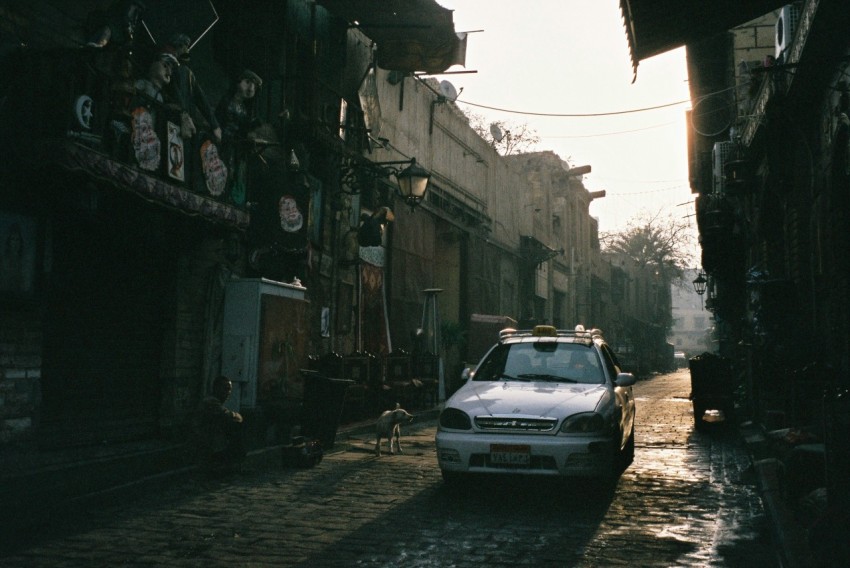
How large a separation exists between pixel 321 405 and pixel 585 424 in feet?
15.3

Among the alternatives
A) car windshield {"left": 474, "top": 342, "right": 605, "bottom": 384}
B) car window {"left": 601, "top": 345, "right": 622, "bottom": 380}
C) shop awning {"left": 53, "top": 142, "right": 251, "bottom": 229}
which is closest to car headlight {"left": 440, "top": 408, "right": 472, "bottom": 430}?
car windshield {"left": 474, "top": 342, "right": 605, "bottom": 384}

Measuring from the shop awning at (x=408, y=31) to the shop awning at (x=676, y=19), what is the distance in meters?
9.47

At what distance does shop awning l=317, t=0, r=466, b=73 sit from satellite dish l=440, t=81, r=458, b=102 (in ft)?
19.8

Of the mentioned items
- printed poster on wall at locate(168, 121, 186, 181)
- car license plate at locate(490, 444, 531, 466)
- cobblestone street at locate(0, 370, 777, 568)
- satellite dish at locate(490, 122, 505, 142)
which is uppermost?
satellite dish at locate(490, 122, 505, 142)

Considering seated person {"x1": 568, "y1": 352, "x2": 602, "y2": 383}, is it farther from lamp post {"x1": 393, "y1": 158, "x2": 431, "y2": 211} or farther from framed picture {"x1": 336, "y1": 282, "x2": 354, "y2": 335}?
framed picture {"x1": 336, "y1": 282, "x2": 354, "y2": 335}

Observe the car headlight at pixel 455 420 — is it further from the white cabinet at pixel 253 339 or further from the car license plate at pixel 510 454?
the white cabinet at pixel 253 339

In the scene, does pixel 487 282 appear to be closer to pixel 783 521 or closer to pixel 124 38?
pixel 124 38

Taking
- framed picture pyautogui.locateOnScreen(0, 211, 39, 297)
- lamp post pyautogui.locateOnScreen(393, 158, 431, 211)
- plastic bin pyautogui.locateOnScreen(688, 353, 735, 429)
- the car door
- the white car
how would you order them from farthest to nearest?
lamp post pyautogui.locateOnScreen(393, 158, 431, 211), plastic bin pyautogui.locateOnScreen(688, 353, 735, 429), the car door, framed picture pyautogui.locateOnScreen(0, 211, 39, 297), the white car

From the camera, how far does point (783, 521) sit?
19.7 ft

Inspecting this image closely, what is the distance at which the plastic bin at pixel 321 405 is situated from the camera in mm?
11102

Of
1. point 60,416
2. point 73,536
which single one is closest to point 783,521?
point 73,536

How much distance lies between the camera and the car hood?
7.84m

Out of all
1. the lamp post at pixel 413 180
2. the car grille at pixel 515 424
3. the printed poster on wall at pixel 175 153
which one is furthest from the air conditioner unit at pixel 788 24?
the printed poster on wall at pixel 175 153

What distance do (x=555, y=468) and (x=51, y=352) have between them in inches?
235
